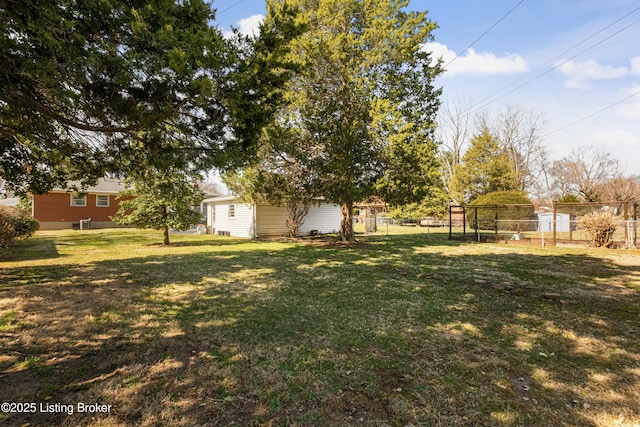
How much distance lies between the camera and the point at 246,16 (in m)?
9.22

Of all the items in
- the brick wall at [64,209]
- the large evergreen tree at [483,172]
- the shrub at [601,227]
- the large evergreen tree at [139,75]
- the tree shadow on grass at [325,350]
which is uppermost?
the large evergreen tree at [483,172]

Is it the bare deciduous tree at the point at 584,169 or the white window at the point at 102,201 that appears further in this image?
the bare deciduous tree at the point at 584,169

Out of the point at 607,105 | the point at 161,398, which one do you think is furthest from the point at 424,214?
the point at 161,398

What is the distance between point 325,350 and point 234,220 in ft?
54.5

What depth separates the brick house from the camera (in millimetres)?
20969

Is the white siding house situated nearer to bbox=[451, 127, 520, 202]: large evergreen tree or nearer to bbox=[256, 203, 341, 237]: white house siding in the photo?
bbox=[256, 203, 341, 237]: white house siding

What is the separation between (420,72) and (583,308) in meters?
9.99

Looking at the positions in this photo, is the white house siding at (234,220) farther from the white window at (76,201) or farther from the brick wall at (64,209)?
the white window at (76,201)

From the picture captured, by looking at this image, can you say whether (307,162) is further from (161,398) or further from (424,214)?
(424,214)

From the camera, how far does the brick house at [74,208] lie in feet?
68.8

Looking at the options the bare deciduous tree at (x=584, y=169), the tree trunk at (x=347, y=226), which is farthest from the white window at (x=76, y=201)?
the bare deciduous tree at (x=584, y=169)

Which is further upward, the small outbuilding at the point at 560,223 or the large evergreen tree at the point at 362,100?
the large evergreen tree at the point at 362,100

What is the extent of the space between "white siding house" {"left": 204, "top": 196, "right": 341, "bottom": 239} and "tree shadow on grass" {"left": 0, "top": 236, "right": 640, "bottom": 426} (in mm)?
11162

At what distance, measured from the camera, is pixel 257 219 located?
17391mm
